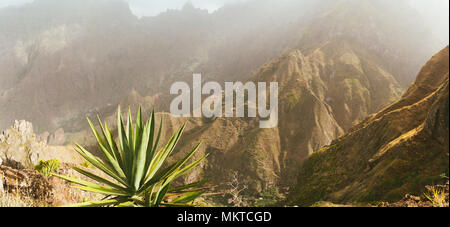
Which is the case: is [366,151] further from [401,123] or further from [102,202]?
[102,202]

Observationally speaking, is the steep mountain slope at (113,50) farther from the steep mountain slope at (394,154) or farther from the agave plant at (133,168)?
the agave plant at (133,168)

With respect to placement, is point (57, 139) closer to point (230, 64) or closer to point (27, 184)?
point (230, 64)

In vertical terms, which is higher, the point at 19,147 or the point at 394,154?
the point at 19,147

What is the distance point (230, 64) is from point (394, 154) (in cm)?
13706

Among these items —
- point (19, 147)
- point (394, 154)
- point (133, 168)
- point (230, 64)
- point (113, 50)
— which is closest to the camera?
point (133, 168)

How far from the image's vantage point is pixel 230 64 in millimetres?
144125

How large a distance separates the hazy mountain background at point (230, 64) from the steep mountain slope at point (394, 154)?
77.2 feet

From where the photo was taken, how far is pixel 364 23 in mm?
95312

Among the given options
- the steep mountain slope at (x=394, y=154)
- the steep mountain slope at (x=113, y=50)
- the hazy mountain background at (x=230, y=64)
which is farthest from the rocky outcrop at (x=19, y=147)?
the steep mountain slope at (x=113, y=50)

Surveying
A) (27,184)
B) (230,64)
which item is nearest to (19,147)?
(27,184)

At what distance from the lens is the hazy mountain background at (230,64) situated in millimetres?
54062

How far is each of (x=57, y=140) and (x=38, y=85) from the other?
58.9 m

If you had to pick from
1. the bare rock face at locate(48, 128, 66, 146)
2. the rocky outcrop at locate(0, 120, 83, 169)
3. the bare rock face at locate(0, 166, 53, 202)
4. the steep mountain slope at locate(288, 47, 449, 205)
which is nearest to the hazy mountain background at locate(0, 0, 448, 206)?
the bare rock face at locate(48, 128, 66, 146)

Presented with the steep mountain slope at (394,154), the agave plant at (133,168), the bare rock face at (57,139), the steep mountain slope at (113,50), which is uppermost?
the steep mountain slope at (113,50)
